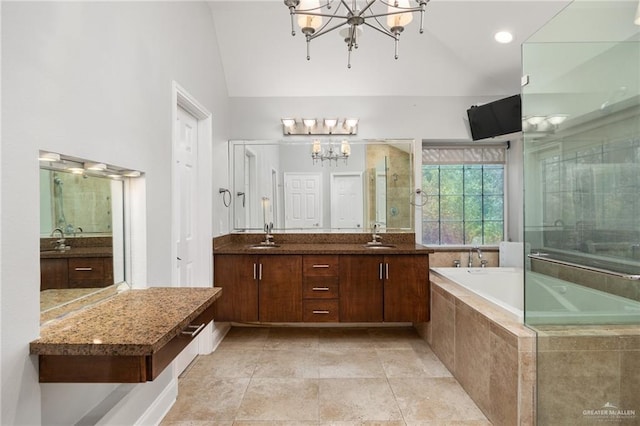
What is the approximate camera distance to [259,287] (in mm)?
3197

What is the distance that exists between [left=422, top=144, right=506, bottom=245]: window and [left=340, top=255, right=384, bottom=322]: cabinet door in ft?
4.07

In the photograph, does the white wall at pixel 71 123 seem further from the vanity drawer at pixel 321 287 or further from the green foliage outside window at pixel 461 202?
the green foliage outside window at pixel 461 202

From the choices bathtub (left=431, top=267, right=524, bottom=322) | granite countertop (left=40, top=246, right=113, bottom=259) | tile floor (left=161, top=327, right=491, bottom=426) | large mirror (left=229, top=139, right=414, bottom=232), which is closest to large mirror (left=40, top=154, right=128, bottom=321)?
granite countertop (left=40, top=246, right=113, bottom=259)

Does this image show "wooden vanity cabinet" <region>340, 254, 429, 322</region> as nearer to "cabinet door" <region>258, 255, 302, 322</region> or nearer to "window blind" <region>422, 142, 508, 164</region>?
"cabinet door" <region>258, 255, 302, 322</region>

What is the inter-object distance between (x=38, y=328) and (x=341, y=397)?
1805 millimetres

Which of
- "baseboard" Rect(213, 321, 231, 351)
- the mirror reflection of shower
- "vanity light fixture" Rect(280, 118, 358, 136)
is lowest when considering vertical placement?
"baseboard" Rect(213, 321, 231, 351)

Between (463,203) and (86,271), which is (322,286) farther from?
(463,203)

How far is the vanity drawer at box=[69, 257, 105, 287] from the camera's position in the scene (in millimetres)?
1453

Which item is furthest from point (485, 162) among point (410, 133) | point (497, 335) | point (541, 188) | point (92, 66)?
point (92, 66)

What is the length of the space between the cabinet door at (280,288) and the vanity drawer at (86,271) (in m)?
1.64

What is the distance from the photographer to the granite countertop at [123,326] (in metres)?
1.12

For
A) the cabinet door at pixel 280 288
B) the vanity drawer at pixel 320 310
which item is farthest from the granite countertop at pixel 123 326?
the vanity drawer at pixel 320 310

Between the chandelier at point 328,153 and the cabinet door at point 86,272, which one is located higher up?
the chandelier at point 328,153

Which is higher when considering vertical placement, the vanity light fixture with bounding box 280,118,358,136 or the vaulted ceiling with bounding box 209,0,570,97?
the vaulted ceiling with bounding box 209,0,570,97
